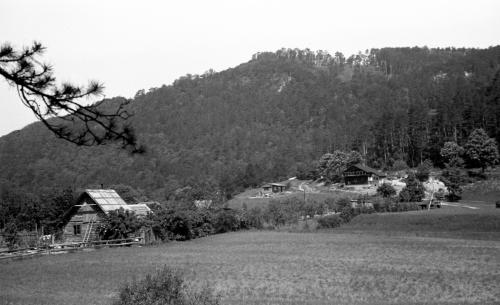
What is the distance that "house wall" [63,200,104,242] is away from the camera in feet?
155

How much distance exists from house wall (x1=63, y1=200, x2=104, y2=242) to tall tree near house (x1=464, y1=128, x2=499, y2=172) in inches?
2547

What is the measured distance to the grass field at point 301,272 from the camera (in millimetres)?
18062

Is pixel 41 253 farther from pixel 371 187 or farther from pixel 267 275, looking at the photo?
→ pixel 371 187

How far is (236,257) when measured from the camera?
31.0m

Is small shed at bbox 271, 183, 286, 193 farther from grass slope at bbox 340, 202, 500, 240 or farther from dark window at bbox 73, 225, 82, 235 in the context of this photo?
dark window at bbox 73, 225, 82, 235

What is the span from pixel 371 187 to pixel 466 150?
1778 centimetres

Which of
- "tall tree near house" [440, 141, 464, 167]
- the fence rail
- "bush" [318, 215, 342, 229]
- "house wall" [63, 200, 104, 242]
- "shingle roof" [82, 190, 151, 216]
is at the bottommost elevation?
"bush" [318, 215, 342, 229]

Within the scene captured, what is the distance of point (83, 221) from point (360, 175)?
201 feet

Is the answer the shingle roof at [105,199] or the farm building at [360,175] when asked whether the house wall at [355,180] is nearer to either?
the farm building at [360,175]

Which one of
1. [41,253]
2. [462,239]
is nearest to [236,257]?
[41,253]

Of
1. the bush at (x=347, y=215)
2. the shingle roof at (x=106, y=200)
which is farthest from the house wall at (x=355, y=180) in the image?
the shingle roof at (x=106, y=200)

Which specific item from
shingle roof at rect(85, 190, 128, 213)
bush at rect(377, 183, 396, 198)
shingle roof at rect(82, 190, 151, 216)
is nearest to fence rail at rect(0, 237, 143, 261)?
shingle roof at rect(82, 190, 151, 216)

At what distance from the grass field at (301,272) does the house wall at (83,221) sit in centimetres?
855

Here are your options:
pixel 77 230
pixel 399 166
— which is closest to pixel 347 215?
pixel 77 230
